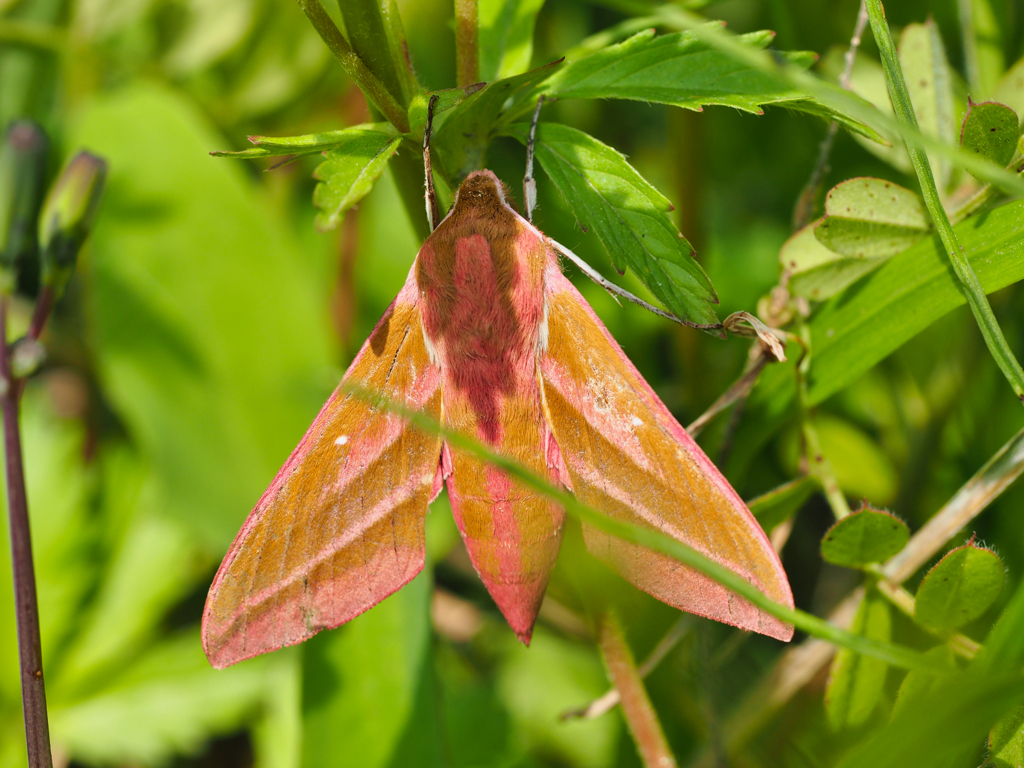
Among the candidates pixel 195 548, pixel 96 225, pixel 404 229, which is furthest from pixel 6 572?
pixel 404 229

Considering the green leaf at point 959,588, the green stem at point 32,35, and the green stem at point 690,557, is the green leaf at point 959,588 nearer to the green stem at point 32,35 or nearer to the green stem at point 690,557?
the green stem at point 690,557

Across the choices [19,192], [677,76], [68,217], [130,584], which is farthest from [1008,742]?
[130,584]

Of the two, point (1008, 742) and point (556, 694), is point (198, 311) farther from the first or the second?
point (1008, 742)

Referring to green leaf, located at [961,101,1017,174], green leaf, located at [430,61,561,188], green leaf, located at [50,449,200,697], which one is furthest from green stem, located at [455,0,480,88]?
green leaf, located at [50,449,200,697]

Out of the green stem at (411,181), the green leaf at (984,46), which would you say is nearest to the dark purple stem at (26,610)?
the green stem at (411,181)

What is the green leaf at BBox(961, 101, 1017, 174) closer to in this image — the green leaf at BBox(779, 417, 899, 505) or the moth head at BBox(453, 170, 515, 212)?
the moth head at BBox(453, 170, 515, 212)

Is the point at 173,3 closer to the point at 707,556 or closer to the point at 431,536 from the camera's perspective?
the point at 431,536
